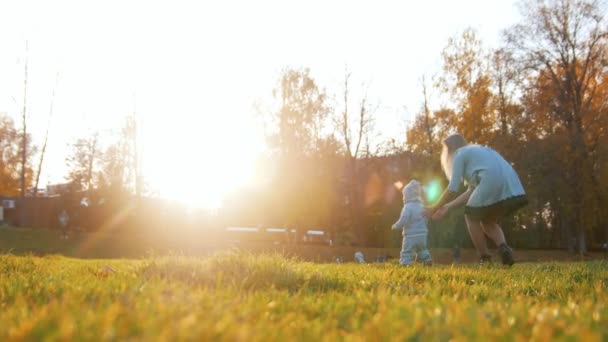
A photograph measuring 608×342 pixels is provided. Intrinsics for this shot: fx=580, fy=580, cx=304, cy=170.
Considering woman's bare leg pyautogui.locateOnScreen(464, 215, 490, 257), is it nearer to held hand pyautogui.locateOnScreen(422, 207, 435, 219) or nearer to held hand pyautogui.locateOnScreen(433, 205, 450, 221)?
held hand pyautogui.locateOnScreen(422, 207, 435, 219)

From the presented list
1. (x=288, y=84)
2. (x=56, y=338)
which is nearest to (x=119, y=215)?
(x=288, y=84)

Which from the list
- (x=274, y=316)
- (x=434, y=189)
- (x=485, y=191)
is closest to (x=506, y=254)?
(x=485, y=191)

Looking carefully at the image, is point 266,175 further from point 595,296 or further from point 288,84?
point 595,296

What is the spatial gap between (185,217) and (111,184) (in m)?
4.80

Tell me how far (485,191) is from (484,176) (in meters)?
0.22

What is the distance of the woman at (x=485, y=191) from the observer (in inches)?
319

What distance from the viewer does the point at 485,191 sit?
8.12m

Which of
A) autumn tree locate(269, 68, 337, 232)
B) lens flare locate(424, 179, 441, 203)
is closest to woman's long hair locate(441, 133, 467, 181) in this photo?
lens flare locate(424, 179, 441, 203)

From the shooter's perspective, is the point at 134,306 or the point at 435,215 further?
the point at 435,215

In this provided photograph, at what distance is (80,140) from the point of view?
136 feet

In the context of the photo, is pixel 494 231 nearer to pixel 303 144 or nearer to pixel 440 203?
pixel 440 203

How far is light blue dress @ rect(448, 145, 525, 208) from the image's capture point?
319 inches

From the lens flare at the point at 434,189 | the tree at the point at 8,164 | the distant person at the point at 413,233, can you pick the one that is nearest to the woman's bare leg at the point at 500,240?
the distant person at the point at 413,233

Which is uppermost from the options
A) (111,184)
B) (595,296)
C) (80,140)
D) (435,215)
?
(80,140)
